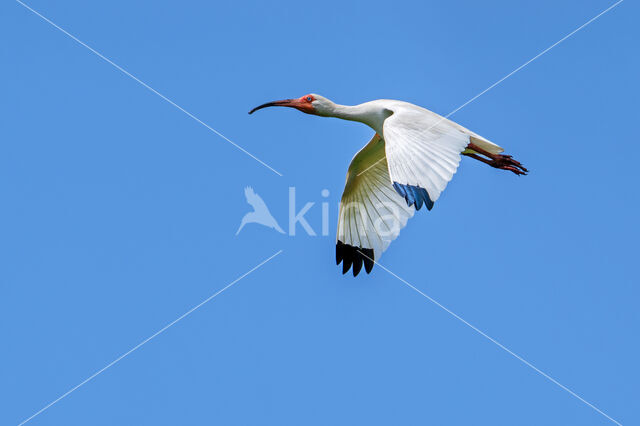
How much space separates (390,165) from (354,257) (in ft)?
15.3

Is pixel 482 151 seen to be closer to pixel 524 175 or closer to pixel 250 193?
pixel 524 175

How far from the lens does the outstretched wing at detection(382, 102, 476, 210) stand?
40.6 ft

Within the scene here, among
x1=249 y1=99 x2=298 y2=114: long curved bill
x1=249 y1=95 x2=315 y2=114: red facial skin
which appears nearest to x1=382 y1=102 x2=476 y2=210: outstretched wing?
x1=249 y1=95 x2=315 y2=114: red facial skin

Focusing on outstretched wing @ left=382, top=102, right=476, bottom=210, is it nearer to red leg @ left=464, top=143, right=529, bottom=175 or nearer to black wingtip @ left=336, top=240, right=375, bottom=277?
red leg @ left=464, top=143, right=529, bottom=175

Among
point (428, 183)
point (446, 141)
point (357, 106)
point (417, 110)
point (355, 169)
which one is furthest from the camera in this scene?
point (355, 169)

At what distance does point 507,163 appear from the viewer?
15.3m

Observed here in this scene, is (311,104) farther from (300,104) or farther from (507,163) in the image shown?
(507,163)

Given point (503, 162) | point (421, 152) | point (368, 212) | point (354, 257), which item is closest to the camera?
point (421, 152)

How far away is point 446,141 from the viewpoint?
13438 mm

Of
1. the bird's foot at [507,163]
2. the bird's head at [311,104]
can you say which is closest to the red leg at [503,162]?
the bird's foot at [507,163]

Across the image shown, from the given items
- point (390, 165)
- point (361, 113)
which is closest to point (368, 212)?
point (361, 113)

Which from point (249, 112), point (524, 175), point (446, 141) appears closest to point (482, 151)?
point (524, 175)

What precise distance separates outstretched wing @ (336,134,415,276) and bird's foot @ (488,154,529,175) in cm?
189

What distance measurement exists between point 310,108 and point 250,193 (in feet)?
10.1
